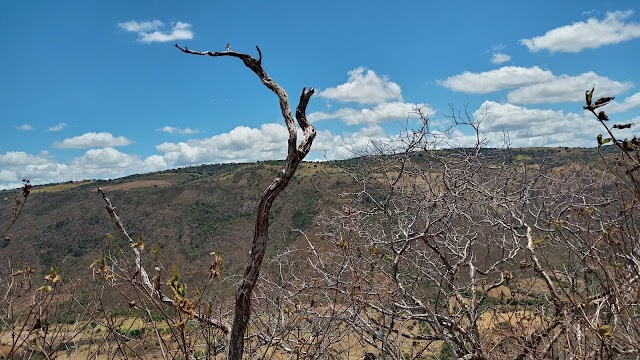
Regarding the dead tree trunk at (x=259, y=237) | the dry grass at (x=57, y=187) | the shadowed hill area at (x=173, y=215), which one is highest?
the dry grass at (x=57, y=187)

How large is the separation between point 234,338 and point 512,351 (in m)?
4.01

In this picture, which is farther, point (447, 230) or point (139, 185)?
point (139, 185)

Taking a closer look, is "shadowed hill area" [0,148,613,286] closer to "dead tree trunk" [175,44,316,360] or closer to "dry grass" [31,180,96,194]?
"dry grass" [31,180,96,194]

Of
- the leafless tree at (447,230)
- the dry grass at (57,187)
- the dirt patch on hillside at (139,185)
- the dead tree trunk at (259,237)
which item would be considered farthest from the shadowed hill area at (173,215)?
the dead tree trunk at (259,237)

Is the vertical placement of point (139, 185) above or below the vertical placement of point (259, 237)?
above

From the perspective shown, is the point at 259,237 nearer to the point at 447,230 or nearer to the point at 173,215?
the point at 447,230

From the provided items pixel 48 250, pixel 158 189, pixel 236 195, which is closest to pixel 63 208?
pixel 158 189

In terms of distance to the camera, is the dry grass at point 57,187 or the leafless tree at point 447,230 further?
the dry grass at point 57,187

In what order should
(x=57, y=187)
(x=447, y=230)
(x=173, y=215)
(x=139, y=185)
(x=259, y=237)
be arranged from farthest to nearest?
(x=57, y=187) < (x=139, y=185) < (x=173, y=215) < (x=447, y=230) < (x=259, y=237)

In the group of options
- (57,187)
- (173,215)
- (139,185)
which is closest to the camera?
(173,215)

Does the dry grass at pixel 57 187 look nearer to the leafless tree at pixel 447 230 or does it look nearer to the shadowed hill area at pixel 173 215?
the shadowed hill area at pixel 173 215

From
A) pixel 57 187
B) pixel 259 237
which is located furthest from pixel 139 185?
pixel 259 237

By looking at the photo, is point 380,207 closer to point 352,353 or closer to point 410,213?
point 410,213

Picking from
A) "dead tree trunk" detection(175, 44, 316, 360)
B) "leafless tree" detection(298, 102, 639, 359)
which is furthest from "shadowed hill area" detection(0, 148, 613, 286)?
"dead tree trunk" detection(175, 44, 316, 360)
